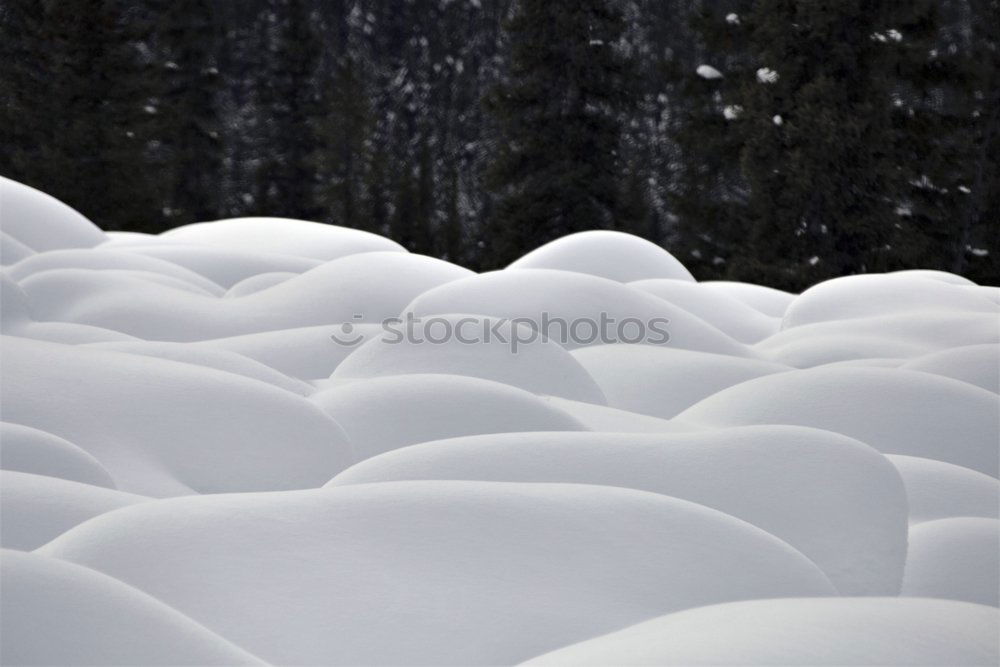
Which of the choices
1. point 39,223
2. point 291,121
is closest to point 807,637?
point 39,223

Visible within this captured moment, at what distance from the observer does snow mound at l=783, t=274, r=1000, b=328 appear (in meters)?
2.95

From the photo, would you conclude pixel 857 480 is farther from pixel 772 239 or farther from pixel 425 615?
pixel 772 239

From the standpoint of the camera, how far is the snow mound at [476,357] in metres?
1.93

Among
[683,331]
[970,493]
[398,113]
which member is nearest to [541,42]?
[683,331]

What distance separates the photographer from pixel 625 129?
48.3 feet

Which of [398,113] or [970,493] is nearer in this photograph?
[970,493]

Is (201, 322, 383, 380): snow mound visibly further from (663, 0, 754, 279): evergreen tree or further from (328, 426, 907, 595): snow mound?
(663, 0, 754, 279): evergreen tree

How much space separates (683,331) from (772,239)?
8.65m

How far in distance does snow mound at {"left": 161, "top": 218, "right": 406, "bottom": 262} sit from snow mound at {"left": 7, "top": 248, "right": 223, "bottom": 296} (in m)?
0.60

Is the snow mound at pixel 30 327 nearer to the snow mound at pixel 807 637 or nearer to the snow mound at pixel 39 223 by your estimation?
the snow mound at pixel 39 223

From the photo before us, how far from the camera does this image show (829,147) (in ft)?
32.7

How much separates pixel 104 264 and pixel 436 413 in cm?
164

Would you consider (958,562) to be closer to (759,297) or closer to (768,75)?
(759,297)

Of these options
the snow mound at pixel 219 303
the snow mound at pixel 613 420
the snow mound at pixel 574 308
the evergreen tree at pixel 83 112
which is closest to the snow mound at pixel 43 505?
the snow mound at pixel 613 420
